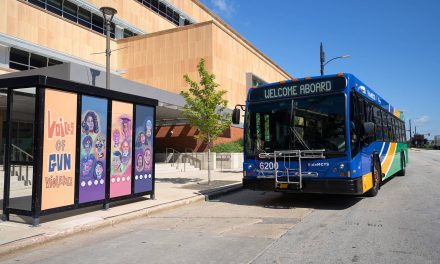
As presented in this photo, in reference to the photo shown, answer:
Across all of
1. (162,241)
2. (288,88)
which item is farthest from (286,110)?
(162,241)

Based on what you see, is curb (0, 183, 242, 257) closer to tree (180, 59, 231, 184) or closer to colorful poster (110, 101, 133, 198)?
colorful poster (110, 101, 133, 198)

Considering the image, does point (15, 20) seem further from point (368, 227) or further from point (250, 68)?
point (368, 227)

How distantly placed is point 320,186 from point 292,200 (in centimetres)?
218

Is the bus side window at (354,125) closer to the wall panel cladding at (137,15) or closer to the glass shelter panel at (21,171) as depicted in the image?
the glass shelter panel at (21,171)

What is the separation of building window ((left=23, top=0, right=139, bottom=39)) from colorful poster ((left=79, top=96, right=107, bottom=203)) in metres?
25.3

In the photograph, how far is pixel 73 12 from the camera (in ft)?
109

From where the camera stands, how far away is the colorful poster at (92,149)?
28.0 feet

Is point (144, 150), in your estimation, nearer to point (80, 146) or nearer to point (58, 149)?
point (80, 146)

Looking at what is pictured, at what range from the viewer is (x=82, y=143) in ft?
28.0

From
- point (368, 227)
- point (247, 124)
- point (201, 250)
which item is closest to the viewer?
point (201, 250)

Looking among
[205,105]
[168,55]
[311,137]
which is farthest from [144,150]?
[168,55]

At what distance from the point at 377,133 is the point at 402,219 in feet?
14.7

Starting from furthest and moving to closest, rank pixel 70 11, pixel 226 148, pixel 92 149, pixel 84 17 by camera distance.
Answer: pixel 84 17 < pixel 70 11 < pixel 226 148 < pixel 92 149

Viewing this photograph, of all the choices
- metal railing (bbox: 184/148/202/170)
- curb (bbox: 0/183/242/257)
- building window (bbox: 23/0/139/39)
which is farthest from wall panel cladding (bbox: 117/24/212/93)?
curb (bbox: 0/183/242/257)
